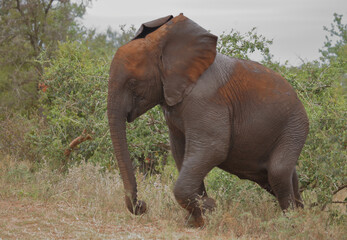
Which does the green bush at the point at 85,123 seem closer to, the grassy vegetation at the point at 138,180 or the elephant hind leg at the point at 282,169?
the grassy vegetation at the point at 138,180

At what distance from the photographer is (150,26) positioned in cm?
594

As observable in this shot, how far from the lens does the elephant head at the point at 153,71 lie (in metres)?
5.63

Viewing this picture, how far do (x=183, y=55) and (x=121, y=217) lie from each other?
2124mm

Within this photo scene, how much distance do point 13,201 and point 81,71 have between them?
363 centimetres

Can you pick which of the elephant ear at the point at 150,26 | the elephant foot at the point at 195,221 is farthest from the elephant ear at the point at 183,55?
the elephant foot at the point at 195,221

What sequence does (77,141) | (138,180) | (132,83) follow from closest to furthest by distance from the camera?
(132,83)
(138,180)
(77,141)

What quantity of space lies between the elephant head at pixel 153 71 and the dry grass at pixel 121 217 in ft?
1.64

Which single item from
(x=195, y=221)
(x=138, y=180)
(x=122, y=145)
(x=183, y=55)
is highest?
(x=183, y=55)

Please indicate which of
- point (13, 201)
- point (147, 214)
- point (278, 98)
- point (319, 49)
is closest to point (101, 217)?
point (147, 214)

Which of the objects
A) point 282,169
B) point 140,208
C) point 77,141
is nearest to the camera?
point 140,208

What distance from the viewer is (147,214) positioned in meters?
6.28

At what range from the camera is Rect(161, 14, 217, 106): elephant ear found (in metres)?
5.61

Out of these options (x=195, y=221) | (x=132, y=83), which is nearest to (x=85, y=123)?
(x=132, y=83)

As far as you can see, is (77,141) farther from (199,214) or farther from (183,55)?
(183,55)
